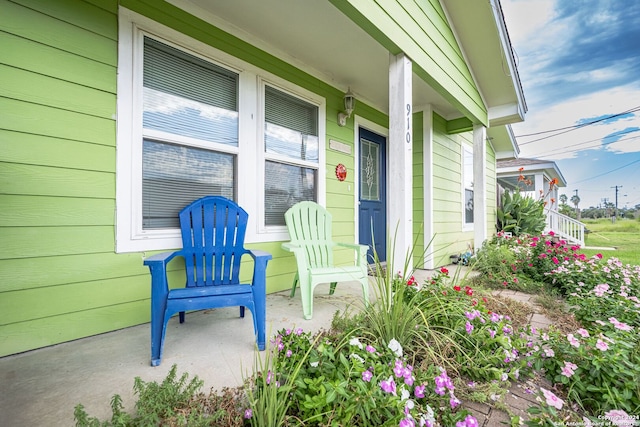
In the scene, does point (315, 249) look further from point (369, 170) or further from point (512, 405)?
point (369, 170)

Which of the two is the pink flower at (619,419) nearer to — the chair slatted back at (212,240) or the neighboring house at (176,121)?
the neighboring house at (176,121)

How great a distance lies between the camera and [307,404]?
913 millimetres

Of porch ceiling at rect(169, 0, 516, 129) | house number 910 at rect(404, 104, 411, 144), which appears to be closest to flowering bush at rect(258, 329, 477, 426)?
house number 910 at rect(404, 104, 411, 144)

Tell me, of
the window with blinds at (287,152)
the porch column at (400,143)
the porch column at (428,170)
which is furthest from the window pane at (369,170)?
the porch column at (400,143)

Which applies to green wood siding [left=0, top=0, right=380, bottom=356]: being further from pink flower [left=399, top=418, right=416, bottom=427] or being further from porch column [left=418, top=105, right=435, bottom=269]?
porch column [left=418, top=105, right=435, bottom=269]

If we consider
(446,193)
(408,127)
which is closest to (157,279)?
(408,127)

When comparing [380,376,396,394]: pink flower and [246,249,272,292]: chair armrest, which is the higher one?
[246,249,272,292]: chair armrest

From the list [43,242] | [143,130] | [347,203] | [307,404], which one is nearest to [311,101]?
[347,203]

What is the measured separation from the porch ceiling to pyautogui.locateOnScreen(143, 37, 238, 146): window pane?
40cm

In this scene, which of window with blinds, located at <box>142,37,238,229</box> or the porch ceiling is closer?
window with blinds, located at <box>142,37,238,229</box>

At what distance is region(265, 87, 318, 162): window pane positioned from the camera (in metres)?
2.70

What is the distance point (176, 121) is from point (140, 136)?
30 centimetres

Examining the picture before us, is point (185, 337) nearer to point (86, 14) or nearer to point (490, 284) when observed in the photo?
point (86, 14)

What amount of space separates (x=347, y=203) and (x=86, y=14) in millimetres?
2812
